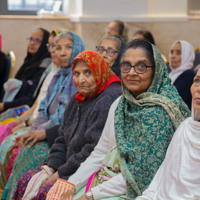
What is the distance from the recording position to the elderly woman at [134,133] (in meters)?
2.30

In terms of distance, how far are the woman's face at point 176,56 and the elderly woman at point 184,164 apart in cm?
253

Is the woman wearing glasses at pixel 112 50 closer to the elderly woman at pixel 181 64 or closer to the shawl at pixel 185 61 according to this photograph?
the elderly woman at pixel 181 64

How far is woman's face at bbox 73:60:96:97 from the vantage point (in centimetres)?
299

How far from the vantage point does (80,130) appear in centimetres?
296

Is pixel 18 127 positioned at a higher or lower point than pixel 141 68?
lower

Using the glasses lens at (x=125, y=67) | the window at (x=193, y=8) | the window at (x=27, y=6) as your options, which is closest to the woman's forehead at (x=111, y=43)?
the glasses lens at (x=125, y=67)

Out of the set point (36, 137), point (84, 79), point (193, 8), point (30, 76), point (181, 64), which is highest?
point (193, 8)

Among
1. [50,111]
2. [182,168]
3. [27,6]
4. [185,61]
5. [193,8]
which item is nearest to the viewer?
[182,168]

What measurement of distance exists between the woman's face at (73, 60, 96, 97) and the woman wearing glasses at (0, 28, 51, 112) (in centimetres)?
197

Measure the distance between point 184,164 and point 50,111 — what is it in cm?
209

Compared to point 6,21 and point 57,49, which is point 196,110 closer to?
point 57,49

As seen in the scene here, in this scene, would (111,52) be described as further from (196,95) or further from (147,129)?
(196,95)

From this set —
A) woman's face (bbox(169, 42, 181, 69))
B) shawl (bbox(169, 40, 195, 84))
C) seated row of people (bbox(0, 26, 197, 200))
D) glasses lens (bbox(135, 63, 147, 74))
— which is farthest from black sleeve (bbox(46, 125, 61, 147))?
woman's face (bbox(169, 42, 181, 69))

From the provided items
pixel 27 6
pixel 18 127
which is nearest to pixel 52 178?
pixel 18 127
